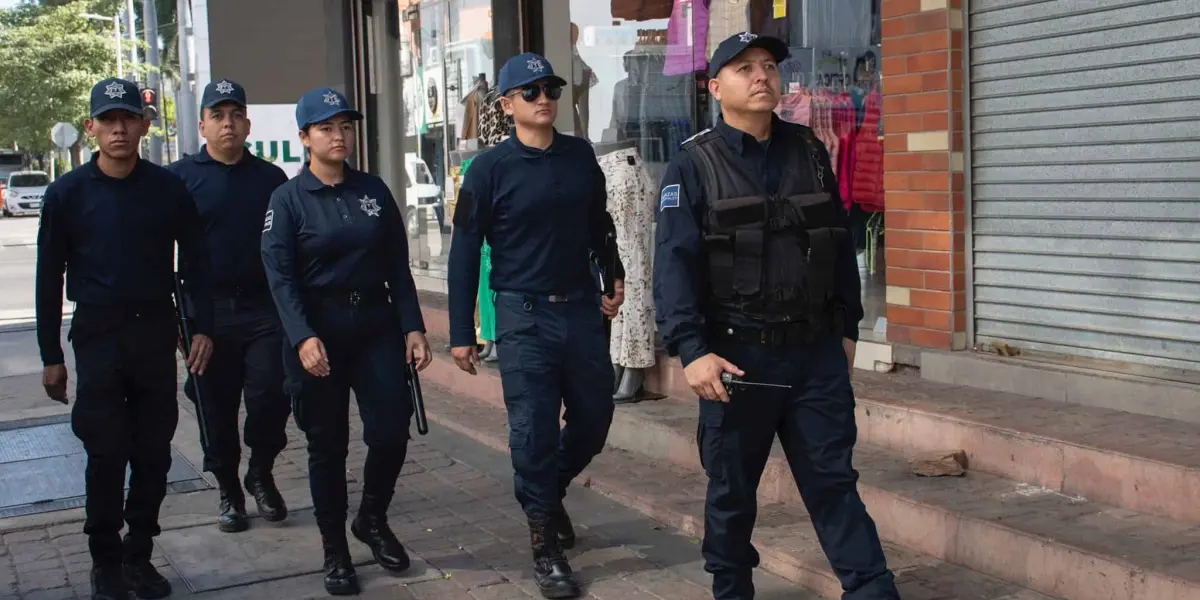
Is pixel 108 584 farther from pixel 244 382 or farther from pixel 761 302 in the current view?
pixel 761 302

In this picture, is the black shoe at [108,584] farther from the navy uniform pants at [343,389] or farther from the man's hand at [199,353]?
the man's hand at [199,353]

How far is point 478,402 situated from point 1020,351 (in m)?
3.92

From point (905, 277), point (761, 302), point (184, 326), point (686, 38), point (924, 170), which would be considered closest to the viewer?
point (761, 302)

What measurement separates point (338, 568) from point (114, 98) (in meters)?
2.04

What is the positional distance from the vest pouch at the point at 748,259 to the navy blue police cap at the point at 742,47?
560 mm

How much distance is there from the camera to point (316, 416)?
536cm

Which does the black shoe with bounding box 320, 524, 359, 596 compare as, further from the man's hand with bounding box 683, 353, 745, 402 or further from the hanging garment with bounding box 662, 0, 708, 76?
the hanging garment with bounding box 662, 0, 708, 76

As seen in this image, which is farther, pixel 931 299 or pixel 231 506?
pixel 931 299

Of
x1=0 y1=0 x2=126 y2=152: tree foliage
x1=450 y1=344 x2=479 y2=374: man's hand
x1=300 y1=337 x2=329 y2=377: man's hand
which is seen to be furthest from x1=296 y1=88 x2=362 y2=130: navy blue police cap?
x1=0 y1=0 x2=126 y2=152: tree foliage

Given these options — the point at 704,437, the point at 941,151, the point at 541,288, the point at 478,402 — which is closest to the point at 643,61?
the point at 478,402

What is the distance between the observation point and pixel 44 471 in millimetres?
7727

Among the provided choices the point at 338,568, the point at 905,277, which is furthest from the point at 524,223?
the point at 905,277

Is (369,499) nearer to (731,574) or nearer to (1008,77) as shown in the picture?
(731,574)

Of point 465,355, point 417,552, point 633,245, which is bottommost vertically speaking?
point 417,552
